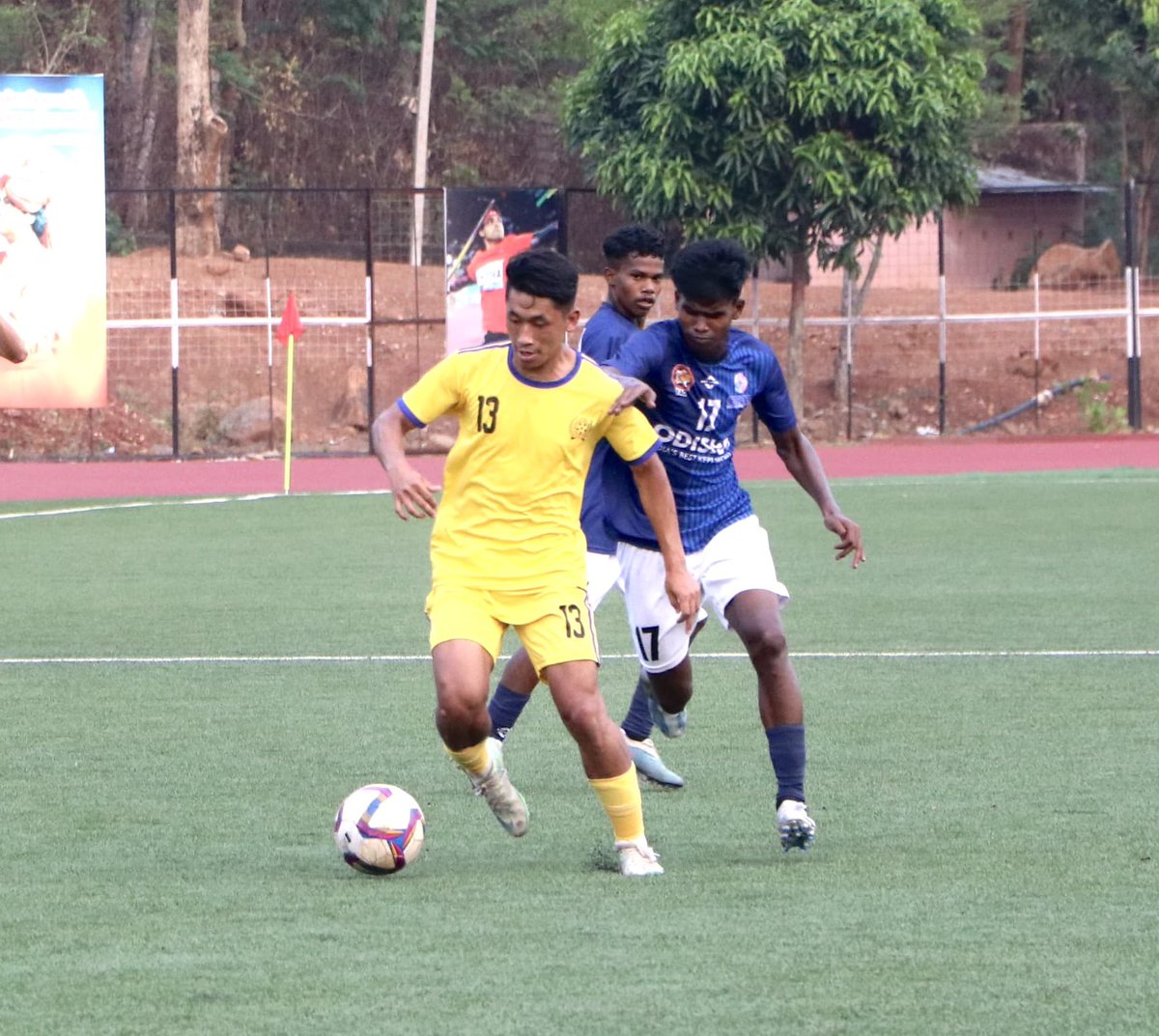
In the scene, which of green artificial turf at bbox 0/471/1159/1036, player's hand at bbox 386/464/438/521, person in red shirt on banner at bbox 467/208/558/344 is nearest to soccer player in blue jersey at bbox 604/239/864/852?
green artificial turf at bbox 0/471/1159/1036

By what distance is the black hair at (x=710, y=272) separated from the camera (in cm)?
649

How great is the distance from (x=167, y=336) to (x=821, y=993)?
95.0ft

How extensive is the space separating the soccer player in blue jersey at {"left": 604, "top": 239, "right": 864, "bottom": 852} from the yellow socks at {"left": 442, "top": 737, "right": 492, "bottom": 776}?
863 mm

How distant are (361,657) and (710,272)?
4622 mm

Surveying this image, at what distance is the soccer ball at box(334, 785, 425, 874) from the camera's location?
18.8ft

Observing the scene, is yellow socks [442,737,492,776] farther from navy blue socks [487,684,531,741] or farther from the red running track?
the red running track

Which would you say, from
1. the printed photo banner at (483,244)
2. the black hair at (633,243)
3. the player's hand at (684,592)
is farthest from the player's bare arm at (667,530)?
the printed photo banner at (483,244)

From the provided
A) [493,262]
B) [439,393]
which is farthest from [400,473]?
[493,262]

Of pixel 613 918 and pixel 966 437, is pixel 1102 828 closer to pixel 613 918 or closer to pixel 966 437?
pixel 613 918

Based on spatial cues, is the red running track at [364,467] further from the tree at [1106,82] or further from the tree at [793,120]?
the tree at [1106,82]

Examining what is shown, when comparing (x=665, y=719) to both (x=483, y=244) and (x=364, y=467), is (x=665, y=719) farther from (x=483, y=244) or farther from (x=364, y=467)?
(x=483, y=244)

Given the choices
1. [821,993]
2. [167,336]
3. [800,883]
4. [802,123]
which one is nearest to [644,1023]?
[821,993]

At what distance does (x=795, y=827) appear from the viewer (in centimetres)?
605

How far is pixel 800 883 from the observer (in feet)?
18.5
